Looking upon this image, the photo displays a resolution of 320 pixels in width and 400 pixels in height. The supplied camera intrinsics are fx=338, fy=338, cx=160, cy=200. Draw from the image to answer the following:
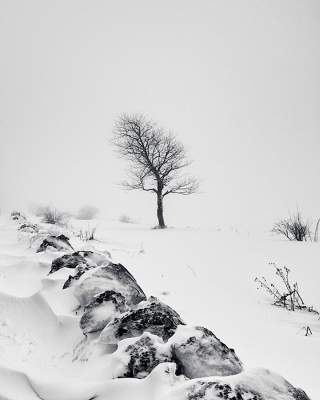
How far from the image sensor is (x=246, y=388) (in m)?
1.32

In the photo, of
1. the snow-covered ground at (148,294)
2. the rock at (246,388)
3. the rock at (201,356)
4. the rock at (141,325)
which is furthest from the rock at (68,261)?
the rock at (246,388)

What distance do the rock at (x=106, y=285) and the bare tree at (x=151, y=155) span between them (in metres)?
13.4

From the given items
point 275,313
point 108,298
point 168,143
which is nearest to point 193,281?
point 275,313

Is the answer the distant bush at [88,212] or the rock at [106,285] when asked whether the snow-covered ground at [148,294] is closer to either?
the rock at [106,285]

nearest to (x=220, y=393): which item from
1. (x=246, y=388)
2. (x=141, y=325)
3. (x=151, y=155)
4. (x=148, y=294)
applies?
(x=246, y=388)

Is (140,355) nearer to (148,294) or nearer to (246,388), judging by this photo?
(246,388)

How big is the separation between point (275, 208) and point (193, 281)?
113 feet

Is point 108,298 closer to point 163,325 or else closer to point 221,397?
point 163,325

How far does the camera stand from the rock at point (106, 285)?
8.77 feet

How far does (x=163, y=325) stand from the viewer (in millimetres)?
2023

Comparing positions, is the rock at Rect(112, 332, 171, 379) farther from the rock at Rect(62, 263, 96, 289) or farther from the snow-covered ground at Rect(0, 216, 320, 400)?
the rock at Rect(62, 263, 96, 289)

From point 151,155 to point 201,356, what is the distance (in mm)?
15183

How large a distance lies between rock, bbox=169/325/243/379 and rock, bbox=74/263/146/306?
102 cm

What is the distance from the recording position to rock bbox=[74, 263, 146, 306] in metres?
2.67
